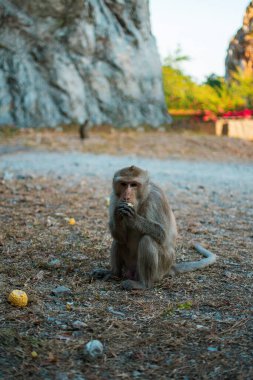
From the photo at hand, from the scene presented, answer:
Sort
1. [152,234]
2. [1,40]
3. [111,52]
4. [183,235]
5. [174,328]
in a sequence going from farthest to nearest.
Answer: [111,52] < [1,40] < [183,235] < [152,234] < [174,328]

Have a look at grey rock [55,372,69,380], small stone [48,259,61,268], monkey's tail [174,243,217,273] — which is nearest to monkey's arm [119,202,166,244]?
monkey's tail [174,243,217,273]

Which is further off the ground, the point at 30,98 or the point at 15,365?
the point at 30,98

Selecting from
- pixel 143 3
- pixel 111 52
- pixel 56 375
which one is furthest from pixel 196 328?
pixel 143 3

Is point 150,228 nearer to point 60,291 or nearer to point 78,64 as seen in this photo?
point 60,291

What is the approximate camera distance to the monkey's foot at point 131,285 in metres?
4.39

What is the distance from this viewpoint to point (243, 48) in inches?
952

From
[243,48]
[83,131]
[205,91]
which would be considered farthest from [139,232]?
[243,48]

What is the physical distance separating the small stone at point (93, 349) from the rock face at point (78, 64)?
49.2 ft

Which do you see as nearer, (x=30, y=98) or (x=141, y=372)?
(x=141, y=372)

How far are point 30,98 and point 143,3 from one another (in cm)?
615

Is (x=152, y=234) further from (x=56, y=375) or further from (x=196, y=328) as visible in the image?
(x=56, y=375)

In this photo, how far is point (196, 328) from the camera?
11.8ft

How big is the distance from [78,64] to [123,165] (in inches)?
302

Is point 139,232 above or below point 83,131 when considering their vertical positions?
below
